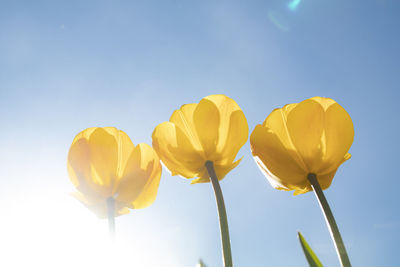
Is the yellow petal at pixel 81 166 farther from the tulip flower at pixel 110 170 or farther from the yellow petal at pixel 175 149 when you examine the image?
the yellow petal at pixel 175 149

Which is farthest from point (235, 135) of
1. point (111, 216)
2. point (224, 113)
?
Result: point (111, 216)

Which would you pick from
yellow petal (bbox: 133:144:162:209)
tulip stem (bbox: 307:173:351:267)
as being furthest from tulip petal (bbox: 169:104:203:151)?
tulip stem (bbox: 307:173:351:267)

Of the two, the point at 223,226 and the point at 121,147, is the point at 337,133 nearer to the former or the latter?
the point at 223,226

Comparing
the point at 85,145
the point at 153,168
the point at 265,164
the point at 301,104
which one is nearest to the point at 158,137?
the point at 153,168

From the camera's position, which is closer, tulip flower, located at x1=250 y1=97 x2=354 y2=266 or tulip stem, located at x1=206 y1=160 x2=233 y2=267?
tulip stem, located at x1=206 y1=160 x2=233 y2=267

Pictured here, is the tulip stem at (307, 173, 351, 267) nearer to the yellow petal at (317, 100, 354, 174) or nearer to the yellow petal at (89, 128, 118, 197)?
the yellow petal at (317, 100, 354, 174)

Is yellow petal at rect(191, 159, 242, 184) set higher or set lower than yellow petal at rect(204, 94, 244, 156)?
lower

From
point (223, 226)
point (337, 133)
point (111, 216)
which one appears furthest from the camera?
point (337, 133)
